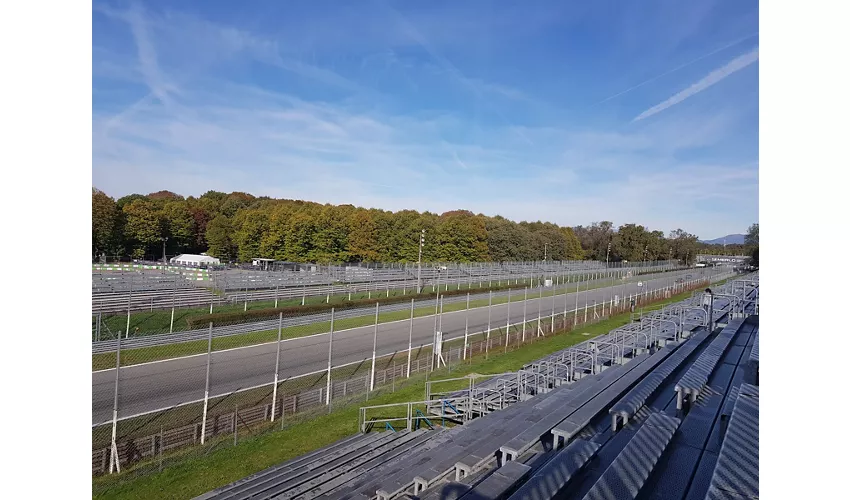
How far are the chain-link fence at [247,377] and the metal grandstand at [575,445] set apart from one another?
174cm

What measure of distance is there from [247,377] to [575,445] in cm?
922

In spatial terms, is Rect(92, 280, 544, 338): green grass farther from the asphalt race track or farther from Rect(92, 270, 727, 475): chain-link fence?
the asphalt race track

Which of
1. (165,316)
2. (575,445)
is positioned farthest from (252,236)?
(575,445)

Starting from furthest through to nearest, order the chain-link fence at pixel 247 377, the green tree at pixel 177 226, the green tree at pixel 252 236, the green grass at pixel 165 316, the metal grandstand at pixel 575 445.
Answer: the green tree at pixel 177 226 → the green tree at pixel 252 236 → the green grass at pixel 165 316 → the chain-link fence at pixel 247 377 → the metal grandstand at pixel 575 445

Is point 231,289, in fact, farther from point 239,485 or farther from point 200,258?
point 200,258

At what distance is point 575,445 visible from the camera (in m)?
4.73

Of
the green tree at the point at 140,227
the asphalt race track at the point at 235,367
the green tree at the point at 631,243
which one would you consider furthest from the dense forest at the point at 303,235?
the asphalt race track at the point at 235,367

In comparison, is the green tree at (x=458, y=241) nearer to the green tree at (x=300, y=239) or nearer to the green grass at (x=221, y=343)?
the green tree at (x=300, y=239)

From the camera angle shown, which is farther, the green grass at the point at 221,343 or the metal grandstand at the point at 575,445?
the green grass at the point at 221,343

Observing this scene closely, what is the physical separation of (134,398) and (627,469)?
9.90 meters

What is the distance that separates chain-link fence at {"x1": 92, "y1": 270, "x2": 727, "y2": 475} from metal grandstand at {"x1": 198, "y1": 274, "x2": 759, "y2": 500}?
174cm

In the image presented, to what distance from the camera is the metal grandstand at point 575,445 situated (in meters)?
3.81

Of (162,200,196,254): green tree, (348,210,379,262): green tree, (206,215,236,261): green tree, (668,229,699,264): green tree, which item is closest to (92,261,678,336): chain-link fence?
(348,210,379,262): green tree

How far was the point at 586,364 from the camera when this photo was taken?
10898mm
